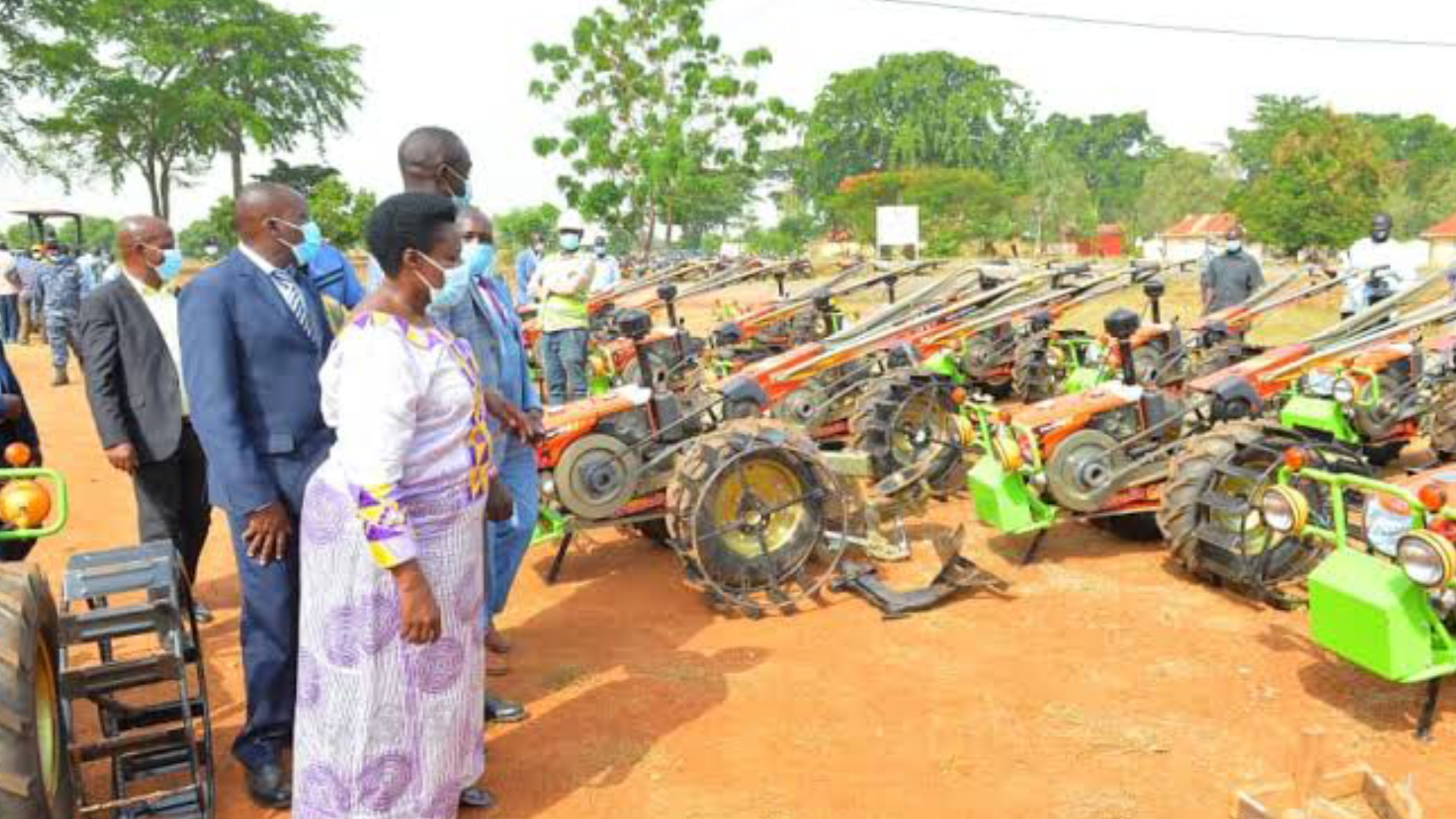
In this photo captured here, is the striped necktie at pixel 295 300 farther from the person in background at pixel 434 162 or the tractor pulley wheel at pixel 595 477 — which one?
the tractor pulley wheel at pixel 595 477

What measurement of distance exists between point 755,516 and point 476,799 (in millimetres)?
2130

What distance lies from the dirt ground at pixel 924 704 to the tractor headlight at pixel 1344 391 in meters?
1.94

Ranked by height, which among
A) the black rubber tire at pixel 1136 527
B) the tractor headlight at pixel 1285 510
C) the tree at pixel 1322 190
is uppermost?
the tree at pixel 1322 190

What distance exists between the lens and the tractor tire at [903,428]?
689 centimetres

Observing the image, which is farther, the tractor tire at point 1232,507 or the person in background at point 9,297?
the person in background at point 9,297

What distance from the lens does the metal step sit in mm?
3057

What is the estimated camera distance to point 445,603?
283 centimetres

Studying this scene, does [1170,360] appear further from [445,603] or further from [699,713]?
[445,603]

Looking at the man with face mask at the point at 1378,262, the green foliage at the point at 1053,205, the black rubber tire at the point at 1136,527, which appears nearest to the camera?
the black rubber tire at the point at 1136,527

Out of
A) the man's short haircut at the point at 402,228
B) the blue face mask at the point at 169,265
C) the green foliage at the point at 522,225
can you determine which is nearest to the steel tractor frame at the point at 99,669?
the man's short haircut at the point at 402,228

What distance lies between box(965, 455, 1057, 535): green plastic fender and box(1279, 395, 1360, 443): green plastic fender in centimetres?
187

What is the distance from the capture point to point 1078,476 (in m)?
5.57

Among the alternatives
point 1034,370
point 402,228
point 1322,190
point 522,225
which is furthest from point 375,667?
point 522,225

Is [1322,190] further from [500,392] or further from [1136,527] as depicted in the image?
[500,392]
